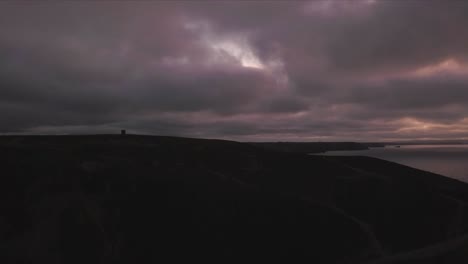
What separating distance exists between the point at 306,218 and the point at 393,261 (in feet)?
52.8

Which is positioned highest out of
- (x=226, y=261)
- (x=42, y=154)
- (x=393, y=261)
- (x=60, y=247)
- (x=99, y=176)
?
(x=42, y=154)

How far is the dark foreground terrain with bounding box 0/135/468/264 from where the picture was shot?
28.5 m

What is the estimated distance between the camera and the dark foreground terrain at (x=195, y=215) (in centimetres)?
2852

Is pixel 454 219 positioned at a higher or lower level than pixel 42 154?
lower

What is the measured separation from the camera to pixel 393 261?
21094mm

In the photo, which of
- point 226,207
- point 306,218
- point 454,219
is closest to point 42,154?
point 226,207

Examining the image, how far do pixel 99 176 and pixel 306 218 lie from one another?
27.9m

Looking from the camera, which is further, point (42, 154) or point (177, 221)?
point (42, 154)

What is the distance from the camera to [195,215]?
34.8 m

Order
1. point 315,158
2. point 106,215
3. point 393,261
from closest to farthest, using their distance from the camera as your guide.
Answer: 1. point 393,261
2. point 106,215
3. point 315,158

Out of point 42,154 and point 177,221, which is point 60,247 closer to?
point 177,221

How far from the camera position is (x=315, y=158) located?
6594 cm

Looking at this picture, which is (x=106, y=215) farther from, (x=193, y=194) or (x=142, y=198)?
(x=193, y=194)

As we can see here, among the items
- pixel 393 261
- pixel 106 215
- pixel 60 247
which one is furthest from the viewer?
pixel 106 215
